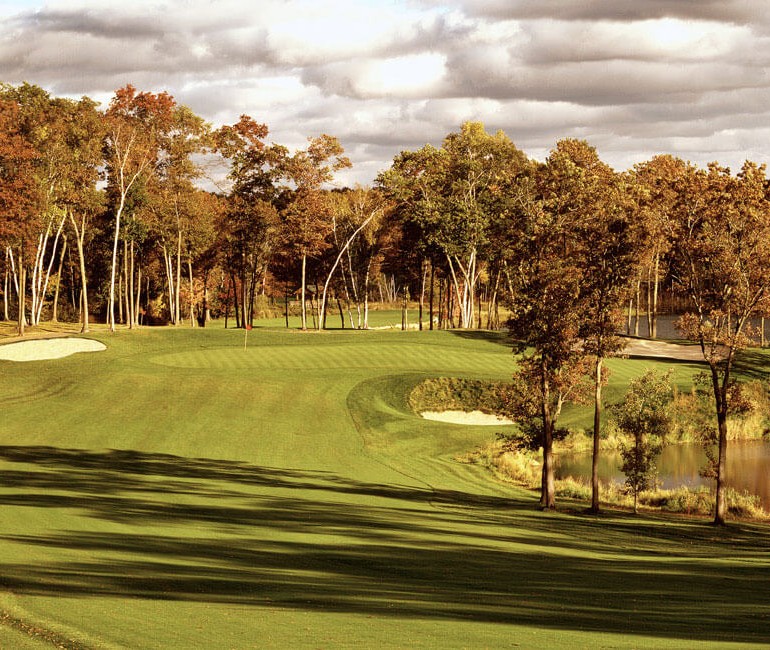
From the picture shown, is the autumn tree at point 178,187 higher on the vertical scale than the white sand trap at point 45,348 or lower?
higher

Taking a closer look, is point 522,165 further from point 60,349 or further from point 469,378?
point 60,349

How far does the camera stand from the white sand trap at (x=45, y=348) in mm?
67688

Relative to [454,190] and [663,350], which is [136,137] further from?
[663,350]

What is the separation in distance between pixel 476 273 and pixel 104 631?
99.2 m

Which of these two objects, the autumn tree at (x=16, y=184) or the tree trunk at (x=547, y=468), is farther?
the autumn tree at (x=16, y=184)

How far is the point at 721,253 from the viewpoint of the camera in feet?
131

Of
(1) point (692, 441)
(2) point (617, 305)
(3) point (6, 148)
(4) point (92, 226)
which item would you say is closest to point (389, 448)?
(2) point (617, 305)

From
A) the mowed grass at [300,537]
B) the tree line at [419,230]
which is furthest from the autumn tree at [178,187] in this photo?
the mowed grass at [300,537]

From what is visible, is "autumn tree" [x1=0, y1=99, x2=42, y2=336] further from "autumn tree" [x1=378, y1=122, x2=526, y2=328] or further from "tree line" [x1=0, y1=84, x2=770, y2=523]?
"autumn tree" [x1=378, y1=122, x2=526, y2=328]

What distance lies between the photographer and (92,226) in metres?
97.6

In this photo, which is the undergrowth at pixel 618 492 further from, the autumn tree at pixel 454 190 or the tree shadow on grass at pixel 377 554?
the autumn tree at pixel 454 190

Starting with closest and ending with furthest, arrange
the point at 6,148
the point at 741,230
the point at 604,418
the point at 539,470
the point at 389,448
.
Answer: the point at 741,230
the point at 389,448
the point at 539,470
the point at 604,418
the point at 6,148

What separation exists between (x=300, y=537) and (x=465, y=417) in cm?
3602

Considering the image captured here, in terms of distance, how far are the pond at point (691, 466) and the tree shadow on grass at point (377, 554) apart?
13031 millimetres
